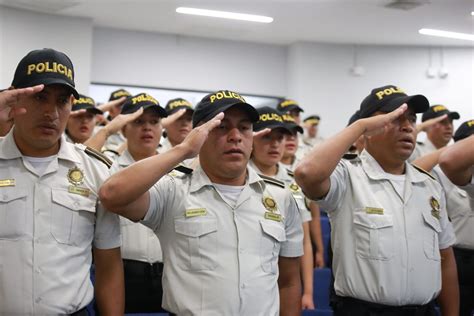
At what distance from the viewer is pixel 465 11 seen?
754cm

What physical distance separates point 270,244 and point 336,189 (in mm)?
397

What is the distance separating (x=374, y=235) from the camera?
7.82 feet

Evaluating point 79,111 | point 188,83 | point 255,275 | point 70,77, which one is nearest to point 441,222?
point 255,275

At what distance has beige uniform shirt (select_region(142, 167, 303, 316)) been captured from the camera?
80.6 inches

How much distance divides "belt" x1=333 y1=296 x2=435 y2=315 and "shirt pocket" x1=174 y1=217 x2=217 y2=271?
25.6 inches

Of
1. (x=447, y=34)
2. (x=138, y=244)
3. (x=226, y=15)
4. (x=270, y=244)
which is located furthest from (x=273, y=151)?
(x=447, y=34)

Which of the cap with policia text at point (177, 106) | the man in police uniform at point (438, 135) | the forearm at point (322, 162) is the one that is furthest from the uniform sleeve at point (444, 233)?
the man in police uniform at point (438, 135)

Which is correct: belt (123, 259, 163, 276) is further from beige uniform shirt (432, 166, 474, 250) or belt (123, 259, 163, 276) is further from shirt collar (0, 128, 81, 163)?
beige uniform shirt (432, 166, 474, 250)

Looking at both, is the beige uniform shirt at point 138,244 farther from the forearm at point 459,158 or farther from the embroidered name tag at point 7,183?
the forearm at point 459,158

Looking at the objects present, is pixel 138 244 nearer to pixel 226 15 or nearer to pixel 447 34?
pixel 226 15

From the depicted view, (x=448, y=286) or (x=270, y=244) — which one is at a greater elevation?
(x=270, y=244)

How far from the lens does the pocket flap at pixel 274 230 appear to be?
2.17 meters

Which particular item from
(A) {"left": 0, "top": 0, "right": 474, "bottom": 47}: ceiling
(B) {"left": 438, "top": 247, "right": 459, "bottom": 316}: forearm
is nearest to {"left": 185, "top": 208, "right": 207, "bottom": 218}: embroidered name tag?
(B) {"left": 438, "top": 247, "right": 459, "bottom": 316}: forearm

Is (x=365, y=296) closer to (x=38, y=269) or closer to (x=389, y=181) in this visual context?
(x=389, y=181)
